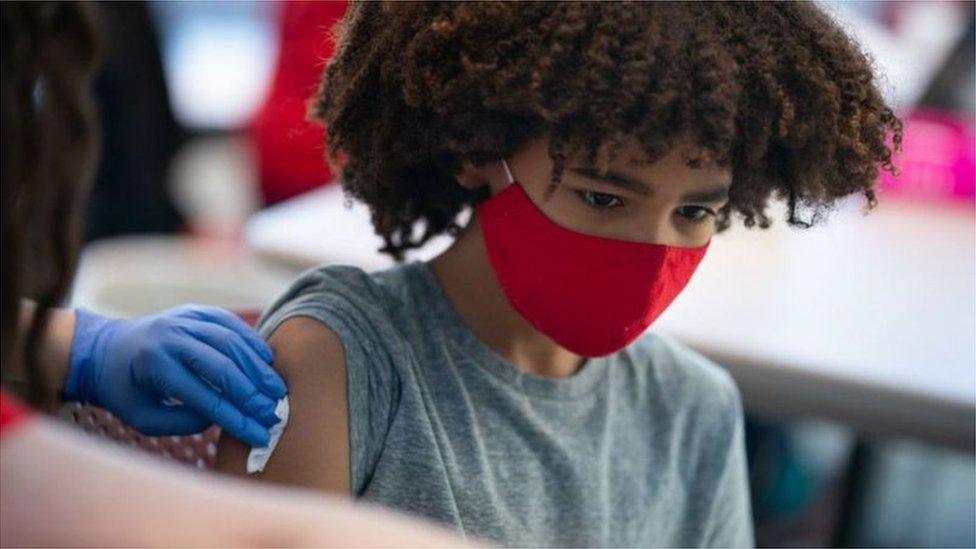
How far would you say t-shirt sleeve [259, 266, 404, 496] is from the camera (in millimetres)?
1203

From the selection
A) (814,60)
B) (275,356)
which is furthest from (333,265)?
(814,60)

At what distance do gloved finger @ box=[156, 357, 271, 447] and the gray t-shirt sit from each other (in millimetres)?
87

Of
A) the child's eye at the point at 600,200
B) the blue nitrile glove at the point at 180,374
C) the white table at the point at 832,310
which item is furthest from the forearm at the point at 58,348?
the child's eye at the point at 600,200

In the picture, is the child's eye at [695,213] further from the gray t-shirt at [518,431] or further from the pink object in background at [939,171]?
the pink object in background at [939,171]

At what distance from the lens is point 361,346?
1.23 metres

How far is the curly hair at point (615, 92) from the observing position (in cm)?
111

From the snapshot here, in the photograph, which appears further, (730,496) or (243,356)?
(730,496)

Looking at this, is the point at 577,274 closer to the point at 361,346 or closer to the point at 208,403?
the point at 361,346

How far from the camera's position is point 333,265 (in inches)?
51.7

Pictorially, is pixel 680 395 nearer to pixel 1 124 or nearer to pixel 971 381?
pixel 971 381

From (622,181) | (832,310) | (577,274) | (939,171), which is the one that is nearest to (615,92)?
(622,181)

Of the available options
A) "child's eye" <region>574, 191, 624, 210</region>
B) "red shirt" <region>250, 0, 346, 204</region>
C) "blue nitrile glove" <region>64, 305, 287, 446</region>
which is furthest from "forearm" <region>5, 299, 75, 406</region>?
"red shirt" <region>250, 0, 346, 204</region>

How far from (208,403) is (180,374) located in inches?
1.6

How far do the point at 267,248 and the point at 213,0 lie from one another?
4.51 metres
